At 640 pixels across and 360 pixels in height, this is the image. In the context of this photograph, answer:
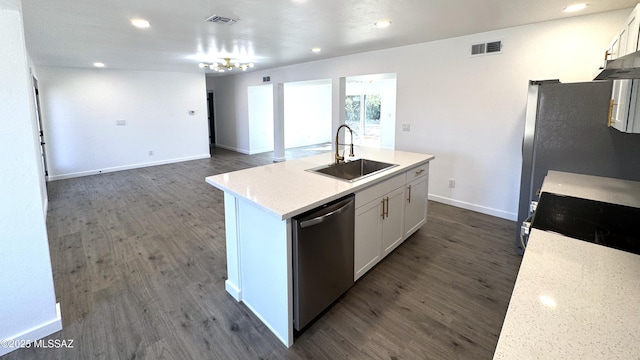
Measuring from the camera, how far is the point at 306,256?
1974 millimetres

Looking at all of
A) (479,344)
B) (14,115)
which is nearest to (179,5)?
(14,115)

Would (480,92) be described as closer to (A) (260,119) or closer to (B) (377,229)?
(B) (377,229)

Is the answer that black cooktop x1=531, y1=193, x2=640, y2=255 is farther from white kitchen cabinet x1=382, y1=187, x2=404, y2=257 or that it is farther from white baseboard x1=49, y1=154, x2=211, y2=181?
white baseboard x1=49, y1=154, x2=211, y2=181

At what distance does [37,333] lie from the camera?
207 cm

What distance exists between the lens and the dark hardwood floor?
199cm

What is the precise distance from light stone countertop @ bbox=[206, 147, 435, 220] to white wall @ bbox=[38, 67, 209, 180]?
20.8ft

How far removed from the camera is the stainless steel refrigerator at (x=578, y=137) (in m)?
2.51

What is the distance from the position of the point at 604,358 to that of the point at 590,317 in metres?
0.19

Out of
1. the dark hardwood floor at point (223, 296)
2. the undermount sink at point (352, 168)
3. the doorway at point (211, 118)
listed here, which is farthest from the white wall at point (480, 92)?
the doorway at point (211, 118)

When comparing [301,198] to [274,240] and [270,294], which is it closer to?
[274,240]

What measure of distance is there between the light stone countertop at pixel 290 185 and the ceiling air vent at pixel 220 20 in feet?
5.57

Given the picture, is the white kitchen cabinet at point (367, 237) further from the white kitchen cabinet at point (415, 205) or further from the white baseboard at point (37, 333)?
the white baseboard at point (37, 333)

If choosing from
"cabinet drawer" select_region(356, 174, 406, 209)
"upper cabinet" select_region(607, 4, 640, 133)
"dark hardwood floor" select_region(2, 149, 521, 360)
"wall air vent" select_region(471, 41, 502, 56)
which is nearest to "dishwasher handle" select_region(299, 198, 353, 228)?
"cabinet drawer" select_region(356, 174, 406, 209)

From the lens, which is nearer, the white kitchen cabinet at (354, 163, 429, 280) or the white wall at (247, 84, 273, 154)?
the white kitchen cabinet at (354, 163, 429, 280)
